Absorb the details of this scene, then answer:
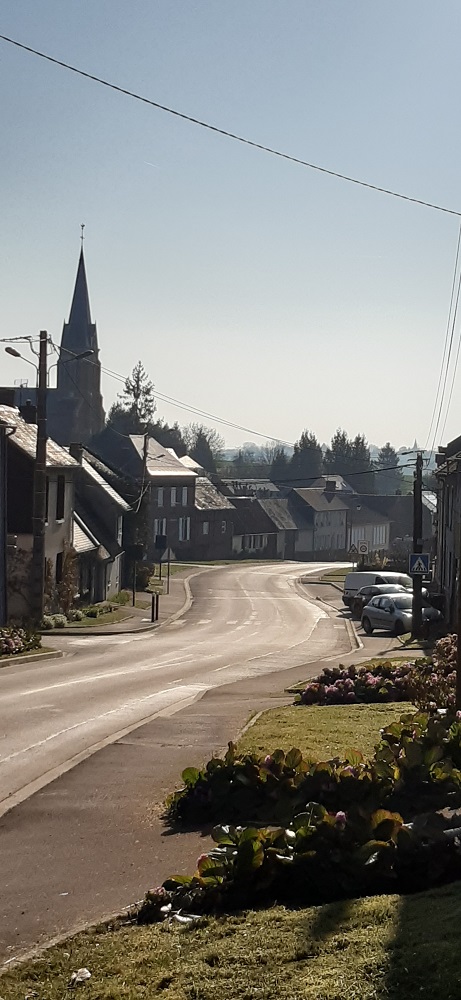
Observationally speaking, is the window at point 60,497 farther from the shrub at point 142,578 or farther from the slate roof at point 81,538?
the shrub at point 142,578

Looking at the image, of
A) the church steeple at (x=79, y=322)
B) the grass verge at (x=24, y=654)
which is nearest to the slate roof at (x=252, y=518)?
the church steeple at (x=79, y=322)

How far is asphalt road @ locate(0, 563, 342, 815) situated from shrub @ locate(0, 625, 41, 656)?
831 millimetres

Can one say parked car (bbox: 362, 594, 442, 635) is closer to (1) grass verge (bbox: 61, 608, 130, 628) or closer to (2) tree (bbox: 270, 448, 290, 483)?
(1) grass verge (bbox: 61, 608, 130, 628)

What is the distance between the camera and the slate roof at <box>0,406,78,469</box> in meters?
40.0

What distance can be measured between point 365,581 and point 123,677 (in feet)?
96.2

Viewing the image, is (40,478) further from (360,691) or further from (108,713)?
(360,691)

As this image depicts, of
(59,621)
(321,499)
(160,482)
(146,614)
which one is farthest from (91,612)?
(321,499)

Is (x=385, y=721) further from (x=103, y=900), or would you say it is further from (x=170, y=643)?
(x=170, y=643)

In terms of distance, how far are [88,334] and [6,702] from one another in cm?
10905

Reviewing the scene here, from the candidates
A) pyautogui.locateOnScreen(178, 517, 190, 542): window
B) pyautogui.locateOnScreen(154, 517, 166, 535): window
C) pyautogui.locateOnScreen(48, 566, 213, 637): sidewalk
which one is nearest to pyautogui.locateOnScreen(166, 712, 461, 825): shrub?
pyautogui.locateOnScreen(48, 566, 213, 637): sidewalk

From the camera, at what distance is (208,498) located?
90.6 m

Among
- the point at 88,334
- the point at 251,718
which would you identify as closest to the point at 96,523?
the point at 251,718

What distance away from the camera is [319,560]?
4080 inches

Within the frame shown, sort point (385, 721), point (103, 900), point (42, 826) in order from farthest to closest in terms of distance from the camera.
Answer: point (385, 721) < point (42, 826) < point (103, 900)
